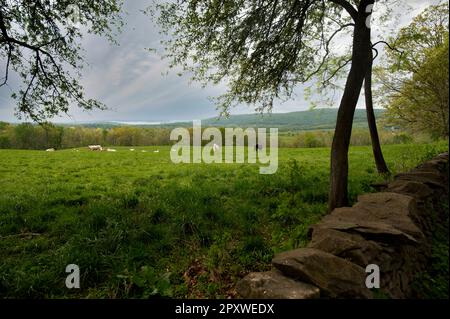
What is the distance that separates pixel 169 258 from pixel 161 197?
12.5ft

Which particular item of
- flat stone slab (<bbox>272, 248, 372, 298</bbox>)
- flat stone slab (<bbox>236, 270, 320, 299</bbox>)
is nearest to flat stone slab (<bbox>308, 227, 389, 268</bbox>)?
flat stone slab (<bbox>272, 248, 372, 298</bbox>)

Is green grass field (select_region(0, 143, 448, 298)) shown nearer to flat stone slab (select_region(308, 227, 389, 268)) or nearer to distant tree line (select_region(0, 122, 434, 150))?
flat stone slab (select_region(308, 227, 389, 268))

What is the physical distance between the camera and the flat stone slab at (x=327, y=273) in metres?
2.88

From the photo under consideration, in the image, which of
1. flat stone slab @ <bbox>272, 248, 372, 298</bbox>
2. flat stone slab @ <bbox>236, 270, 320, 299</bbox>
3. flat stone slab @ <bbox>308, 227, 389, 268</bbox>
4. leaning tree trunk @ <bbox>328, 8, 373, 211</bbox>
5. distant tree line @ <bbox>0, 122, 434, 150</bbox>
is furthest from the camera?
distant tree line @ <bbox>0, 122, 434, 150</bbox>

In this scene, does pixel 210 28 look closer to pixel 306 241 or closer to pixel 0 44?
pixel 0 44

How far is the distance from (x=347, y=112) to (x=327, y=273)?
4.86m

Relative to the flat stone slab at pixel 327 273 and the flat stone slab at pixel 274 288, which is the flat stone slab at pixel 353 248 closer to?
the flat stone slab at pixel 327 273

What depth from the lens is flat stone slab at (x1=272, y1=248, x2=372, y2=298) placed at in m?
2.88

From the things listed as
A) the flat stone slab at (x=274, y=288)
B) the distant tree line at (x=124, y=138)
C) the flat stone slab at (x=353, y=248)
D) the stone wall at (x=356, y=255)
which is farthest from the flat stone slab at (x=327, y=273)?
the distant tree line at (x=124, y=138)

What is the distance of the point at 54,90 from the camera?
317 inches

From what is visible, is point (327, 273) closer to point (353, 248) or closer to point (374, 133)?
point (353, 248)

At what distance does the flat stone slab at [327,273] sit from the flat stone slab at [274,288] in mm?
101

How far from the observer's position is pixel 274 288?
2.87 metres

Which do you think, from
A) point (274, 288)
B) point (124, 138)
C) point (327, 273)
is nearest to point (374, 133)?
point (327, 273)
